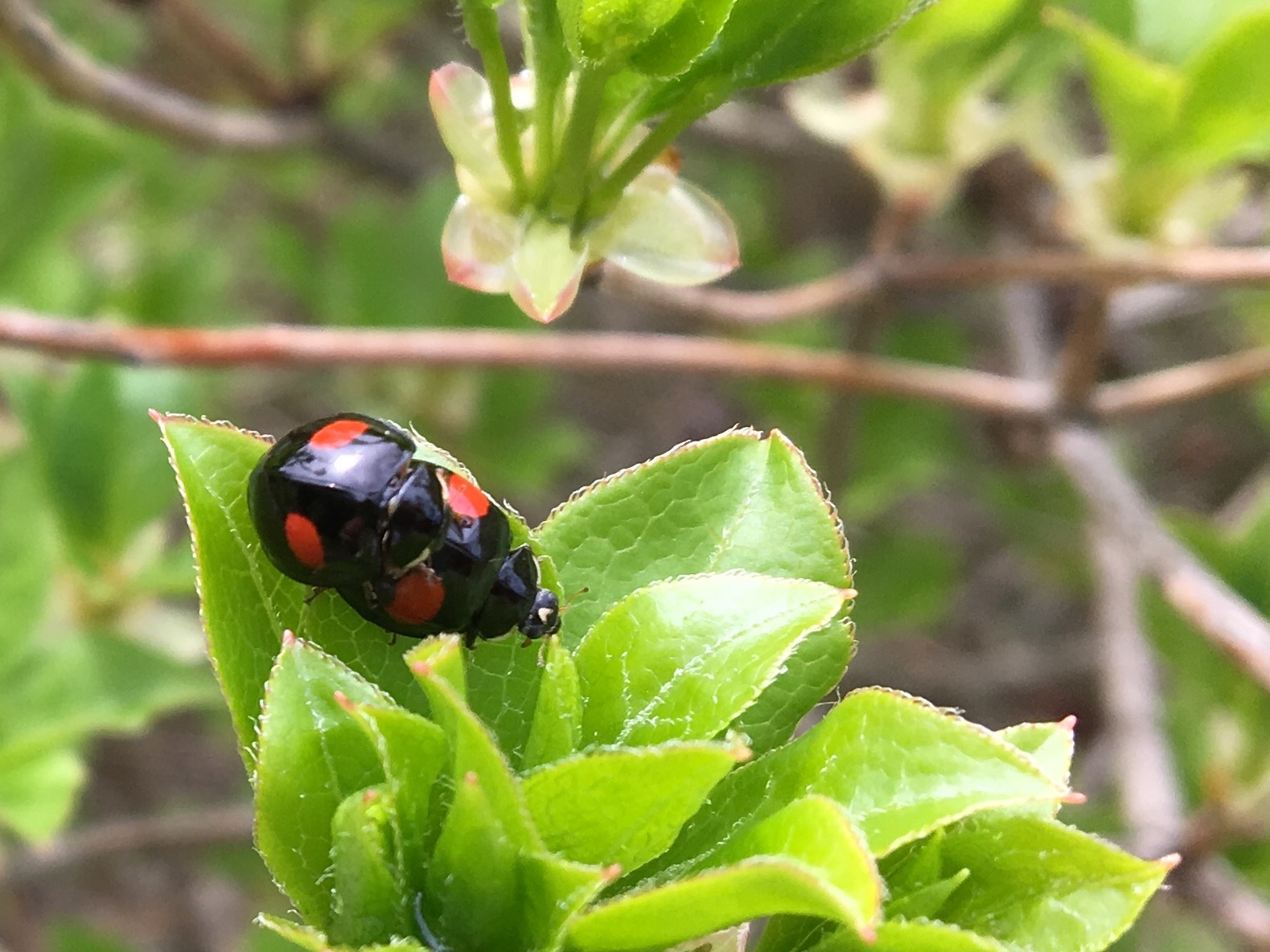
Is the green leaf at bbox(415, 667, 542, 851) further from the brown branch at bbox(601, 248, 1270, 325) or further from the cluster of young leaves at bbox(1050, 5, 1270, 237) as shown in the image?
the cluster of young leaves at bbox(1050, 5, 1270, 237)

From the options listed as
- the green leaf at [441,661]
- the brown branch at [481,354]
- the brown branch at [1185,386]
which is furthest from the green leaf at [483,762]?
the brown branch at [1185,386]

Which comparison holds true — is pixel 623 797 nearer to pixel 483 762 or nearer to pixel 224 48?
pixel 483 762

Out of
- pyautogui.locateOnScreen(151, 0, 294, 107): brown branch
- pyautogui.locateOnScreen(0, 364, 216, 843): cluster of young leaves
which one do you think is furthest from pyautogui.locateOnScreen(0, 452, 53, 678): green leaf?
pyautogui.locateOnScreen(151, 0, 294, 107): brown branch

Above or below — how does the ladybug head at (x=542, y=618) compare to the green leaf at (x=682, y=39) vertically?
below

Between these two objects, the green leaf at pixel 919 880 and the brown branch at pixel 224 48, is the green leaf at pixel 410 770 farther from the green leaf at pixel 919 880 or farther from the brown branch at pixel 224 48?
the brown branch at pixel 224 48

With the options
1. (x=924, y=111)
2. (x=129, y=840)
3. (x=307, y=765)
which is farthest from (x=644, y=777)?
(x=129, y=840)

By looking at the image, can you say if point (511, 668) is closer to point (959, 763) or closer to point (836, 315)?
point (959, 763)
